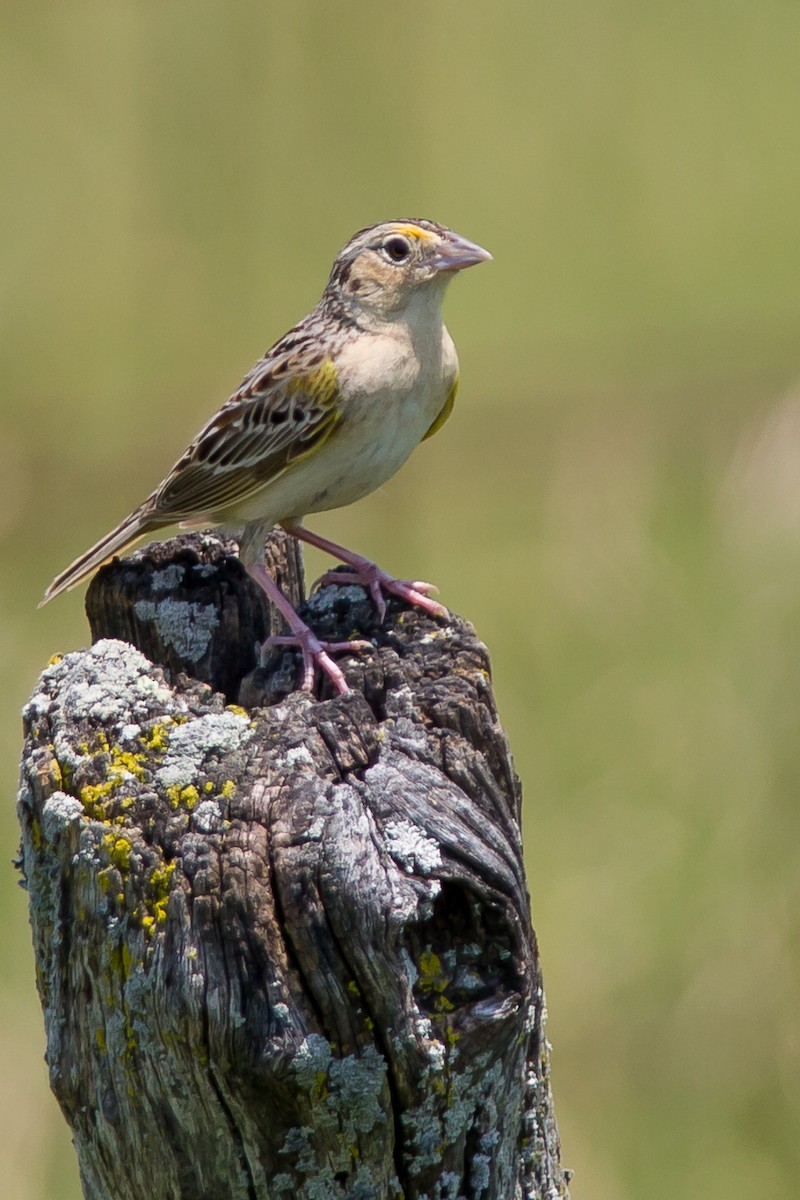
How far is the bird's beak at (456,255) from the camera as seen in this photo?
5.20m

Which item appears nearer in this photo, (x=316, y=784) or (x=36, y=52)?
(x=316, y=784)

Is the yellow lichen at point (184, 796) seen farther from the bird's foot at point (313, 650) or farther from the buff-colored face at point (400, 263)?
the buff-colored face at point (400, 263)

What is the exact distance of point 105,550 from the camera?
17.3ft

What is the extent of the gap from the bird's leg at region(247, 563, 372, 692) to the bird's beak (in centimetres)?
154

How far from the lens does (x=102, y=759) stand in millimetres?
2912

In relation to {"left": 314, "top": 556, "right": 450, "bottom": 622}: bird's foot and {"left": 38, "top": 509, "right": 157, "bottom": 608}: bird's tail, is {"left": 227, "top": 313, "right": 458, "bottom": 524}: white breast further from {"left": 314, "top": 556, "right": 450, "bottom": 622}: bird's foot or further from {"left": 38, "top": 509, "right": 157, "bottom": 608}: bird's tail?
{"left": 314, "top": 556, "right": 450, "bottom": 622}: bird's foot

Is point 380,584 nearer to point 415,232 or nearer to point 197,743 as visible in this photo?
point 197,743

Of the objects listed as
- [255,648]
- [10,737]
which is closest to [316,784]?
[255,648]

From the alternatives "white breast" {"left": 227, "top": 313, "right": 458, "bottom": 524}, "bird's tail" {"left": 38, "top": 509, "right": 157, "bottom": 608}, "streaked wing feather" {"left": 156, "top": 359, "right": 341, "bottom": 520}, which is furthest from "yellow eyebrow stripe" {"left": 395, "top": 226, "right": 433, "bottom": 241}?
"bird's tail" {"left": 38, "top": 509, "right": 157, "bottom": 608}

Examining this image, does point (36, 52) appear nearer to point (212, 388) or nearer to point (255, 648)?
point (212, 388)

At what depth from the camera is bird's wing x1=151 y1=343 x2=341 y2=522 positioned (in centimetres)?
500

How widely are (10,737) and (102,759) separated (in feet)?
10.9

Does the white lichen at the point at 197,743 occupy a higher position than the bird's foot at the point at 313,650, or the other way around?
the bird's foot at the point at 313,650

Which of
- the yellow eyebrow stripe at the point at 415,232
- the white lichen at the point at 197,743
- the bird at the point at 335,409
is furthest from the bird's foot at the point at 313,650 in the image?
the yellow eyebrow stripe at the point at 415,232
